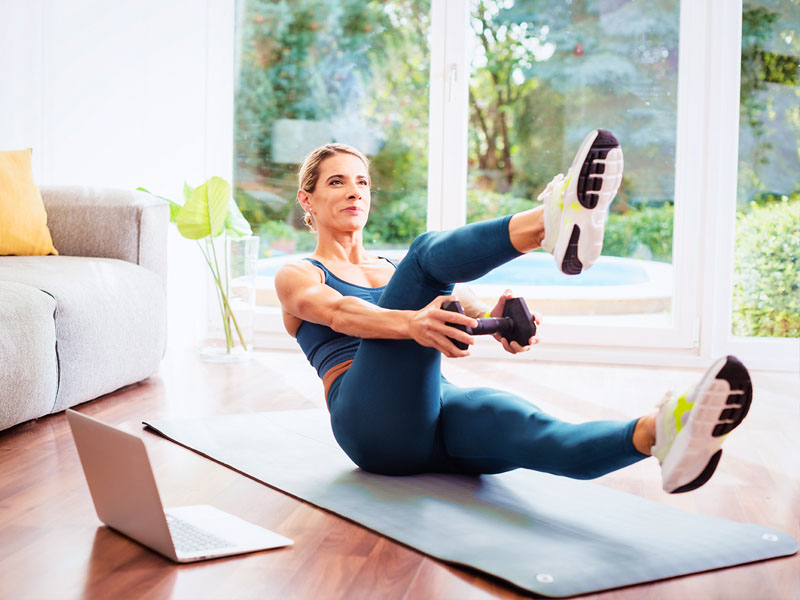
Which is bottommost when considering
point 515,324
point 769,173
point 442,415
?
point 442,415

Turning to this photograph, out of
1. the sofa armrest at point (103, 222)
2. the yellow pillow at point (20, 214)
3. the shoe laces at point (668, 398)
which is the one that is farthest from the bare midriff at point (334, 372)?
the yellow pillow at point (20, 214)

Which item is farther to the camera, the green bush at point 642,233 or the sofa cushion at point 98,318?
the green bush at point 642,233

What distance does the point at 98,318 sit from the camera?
2.89 metres

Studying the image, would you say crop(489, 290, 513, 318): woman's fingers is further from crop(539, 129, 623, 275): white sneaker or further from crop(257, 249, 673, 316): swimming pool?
crop(257, 249, 673, 316): swimming pool

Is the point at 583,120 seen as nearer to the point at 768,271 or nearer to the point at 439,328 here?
the point at 768,271

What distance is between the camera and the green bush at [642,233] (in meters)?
4.17

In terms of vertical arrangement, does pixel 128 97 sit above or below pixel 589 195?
above

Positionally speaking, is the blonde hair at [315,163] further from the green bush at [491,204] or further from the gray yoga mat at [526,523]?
the green bush at [491,204]

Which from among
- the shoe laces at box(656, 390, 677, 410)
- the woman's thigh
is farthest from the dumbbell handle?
the shoe laces at box(656, 390, 677, 410)

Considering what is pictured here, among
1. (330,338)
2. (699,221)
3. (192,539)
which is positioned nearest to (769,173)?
(699,221)

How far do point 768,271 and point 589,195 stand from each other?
2.84 metres

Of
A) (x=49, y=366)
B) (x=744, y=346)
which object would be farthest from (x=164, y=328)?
(x=744, y=346)

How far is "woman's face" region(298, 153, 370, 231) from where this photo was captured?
2.23 m

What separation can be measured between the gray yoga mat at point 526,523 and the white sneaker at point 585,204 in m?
0.51
